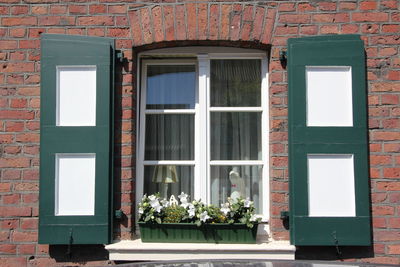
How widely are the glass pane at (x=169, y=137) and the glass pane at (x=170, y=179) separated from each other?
96 millimetres

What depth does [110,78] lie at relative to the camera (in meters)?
3.53

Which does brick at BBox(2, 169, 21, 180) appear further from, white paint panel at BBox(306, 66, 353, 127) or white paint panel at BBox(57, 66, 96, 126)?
white paint panel at BBox(306, 66, 353, 127)

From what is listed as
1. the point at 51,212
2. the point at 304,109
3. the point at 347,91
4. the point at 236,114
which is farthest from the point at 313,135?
the point at 51,212

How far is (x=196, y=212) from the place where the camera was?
3.49 metres

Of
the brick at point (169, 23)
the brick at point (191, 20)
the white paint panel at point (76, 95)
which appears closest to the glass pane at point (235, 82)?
the brick at point (191, 20)

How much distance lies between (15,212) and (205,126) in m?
1.68

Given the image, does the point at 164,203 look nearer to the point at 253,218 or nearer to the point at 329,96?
the point at 253,218

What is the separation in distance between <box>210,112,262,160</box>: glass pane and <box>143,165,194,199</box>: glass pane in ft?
0.96

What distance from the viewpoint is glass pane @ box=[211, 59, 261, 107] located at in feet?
12.6

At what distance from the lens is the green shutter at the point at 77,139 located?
134 inches

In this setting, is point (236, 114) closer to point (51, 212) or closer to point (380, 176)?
point (380, 176)

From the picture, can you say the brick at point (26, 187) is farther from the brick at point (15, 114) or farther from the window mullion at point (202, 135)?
the window mullion at point (202, 135)

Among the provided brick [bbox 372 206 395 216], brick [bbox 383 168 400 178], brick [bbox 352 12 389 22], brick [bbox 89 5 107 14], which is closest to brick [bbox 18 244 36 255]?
brick [bbox 89 5 107 14]

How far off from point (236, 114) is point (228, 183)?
60 centimetres
